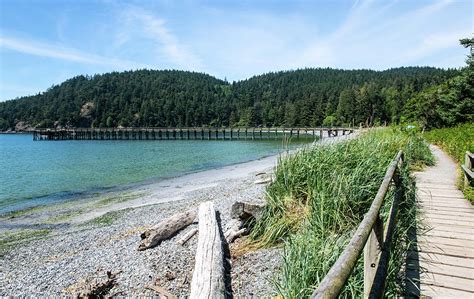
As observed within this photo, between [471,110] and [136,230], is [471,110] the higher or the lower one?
the higher one

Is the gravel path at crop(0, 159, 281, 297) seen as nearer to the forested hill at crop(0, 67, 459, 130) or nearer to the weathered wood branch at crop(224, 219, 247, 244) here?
the weathered wood branch at crop(224, 219, 247, 244)

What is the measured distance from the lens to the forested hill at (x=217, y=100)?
8888 centimetres

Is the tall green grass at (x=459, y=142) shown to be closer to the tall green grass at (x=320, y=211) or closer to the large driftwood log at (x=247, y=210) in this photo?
the tall green grass at (x=320, y=211)

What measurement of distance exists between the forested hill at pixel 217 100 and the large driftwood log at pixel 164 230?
3005 inches

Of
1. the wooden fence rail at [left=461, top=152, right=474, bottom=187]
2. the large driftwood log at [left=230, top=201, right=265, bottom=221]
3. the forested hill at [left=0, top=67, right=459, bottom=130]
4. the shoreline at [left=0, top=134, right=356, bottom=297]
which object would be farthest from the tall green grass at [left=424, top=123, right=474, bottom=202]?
the forested hill at [left=0, top=67, right=459, bottom=130]

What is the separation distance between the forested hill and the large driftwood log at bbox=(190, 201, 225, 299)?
77.5 metres

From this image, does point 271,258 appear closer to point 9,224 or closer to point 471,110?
point 9,224

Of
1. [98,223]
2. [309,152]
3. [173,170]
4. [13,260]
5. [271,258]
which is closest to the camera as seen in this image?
[271,258]

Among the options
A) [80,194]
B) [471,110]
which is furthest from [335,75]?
[80,194]

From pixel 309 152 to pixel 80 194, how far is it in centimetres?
1338

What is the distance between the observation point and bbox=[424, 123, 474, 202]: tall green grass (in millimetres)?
8680

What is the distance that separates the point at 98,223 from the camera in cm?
989

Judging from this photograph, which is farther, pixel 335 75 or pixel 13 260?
pixel 335 75

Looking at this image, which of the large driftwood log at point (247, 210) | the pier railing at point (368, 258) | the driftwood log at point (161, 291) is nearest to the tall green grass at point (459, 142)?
the large driftwood log at point (247, 210)
